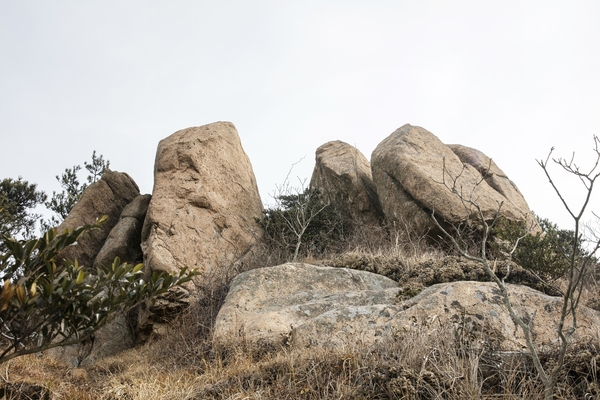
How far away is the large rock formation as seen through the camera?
1137cm

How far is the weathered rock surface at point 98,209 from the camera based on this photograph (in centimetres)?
1286

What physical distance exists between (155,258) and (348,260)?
13.0 feet

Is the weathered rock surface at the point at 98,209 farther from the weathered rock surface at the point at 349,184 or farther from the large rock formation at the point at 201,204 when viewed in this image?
the weathered rock surface at the point at 349,184

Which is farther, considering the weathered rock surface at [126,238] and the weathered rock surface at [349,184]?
the weathered rock surface at [349,184]

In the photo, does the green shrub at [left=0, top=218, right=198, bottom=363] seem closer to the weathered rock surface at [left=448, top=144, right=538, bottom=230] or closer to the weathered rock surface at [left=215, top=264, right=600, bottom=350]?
the weathered rock surface at [left=215, top=264, right=600, bottom=350]

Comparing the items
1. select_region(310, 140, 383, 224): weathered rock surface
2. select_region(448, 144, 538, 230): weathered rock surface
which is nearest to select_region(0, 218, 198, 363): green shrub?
select_region(310, 140, 383, 224): weathered rock surface

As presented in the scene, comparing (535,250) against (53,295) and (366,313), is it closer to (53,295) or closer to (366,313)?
(366,313)

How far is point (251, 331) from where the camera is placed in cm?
669

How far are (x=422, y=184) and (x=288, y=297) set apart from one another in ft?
18.6

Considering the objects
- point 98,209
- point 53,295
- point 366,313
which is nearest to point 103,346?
point 98,209

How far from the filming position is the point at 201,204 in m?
12.5

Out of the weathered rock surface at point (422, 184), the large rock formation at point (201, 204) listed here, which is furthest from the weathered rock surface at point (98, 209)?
the weathered rock surface at point (422, 184)

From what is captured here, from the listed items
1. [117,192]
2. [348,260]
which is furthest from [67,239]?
[117,192]

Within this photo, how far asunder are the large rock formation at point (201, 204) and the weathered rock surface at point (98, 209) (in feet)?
5.75
